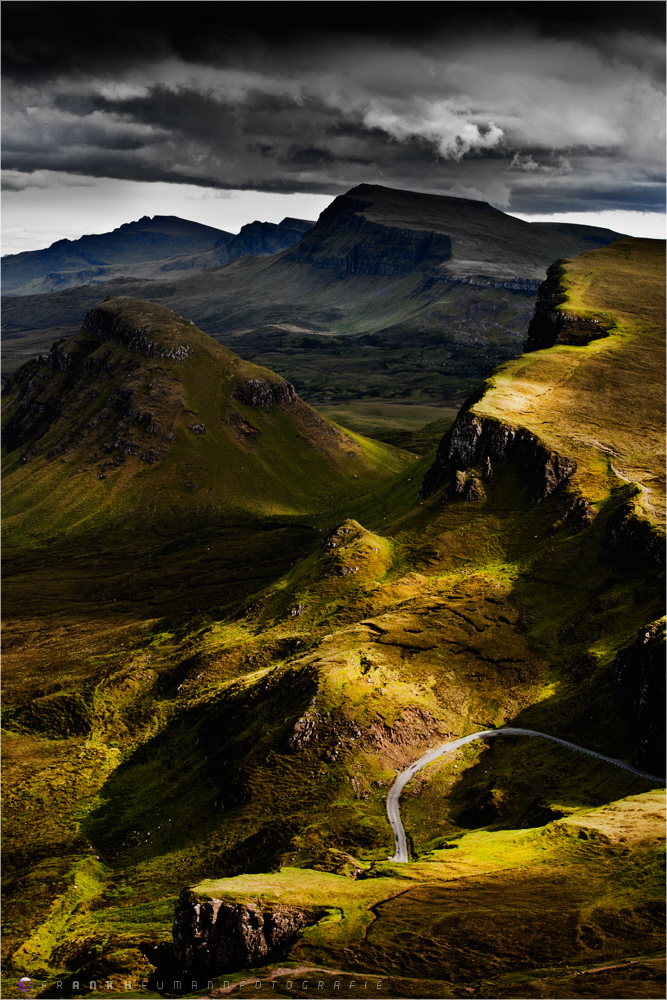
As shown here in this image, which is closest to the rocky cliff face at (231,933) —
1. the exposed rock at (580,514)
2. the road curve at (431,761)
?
the road curve at (431,761)

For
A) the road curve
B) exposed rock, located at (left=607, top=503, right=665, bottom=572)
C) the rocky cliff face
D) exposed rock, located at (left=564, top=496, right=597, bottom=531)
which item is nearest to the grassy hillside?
exposed rock, located at (left=564, top=496, right=597, bottom=531)

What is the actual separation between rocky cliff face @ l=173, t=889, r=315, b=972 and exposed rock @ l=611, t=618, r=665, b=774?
5528cm

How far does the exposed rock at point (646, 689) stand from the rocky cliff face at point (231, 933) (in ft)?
181

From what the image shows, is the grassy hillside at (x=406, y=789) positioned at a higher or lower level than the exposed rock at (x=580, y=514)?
lower

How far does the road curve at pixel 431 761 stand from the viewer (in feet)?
387

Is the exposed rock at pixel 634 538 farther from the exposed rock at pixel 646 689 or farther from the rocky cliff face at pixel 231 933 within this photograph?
the rocky cliff face at pixel 231 933

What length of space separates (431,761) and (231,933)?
53264mm

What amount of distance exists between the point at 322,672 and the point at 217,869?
41.5m

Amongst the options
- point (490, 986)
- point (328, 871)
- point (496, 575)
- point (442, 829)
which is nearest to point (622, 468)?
point (496, 575)

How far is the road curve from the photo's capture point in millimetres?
117875

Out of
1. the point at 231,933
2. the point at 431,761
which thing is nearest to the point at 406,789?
the point at 431,761

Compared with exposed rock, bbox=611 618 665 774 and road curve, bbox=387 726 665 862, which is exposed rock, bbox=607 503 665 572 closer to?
exposed rock, bbox=611 618 665 774

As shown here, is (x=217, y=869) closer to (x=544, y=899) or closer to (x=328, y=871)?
(x=328, y=871)

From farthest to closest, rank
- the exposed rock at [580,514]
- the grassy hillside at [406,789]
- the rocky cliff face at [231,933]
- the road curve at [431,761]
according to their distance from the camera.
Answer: the exposed rock at [580,514], the road curve at [431,761], the rocky cliff face at [231,933], the grassy hillside at [406,789]
